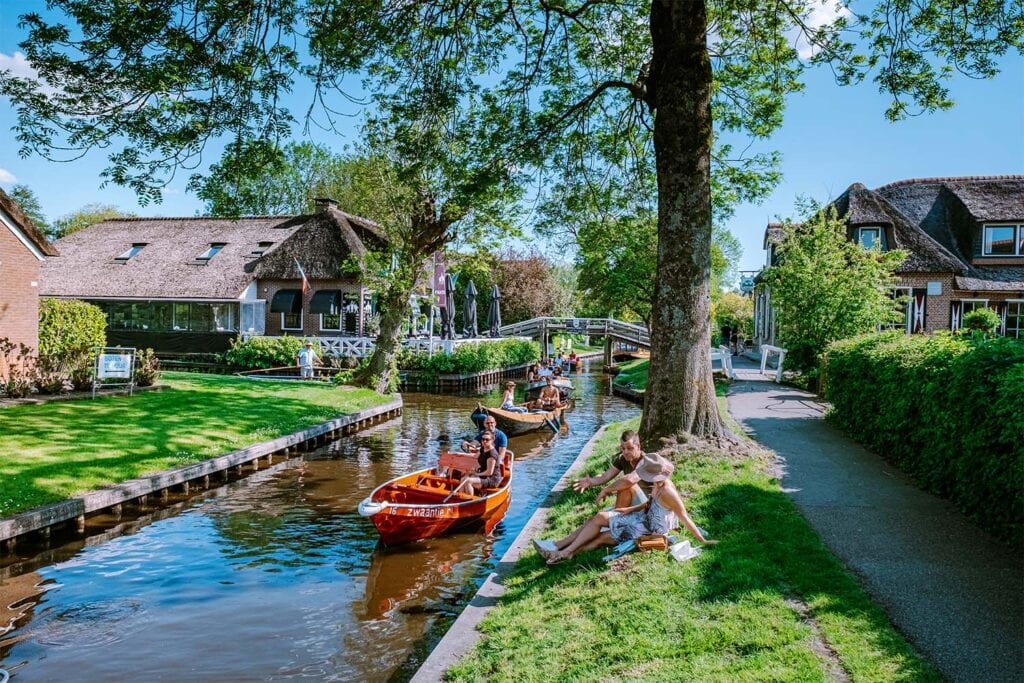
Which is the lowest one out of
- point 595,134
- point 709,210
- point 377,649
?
point 377,649

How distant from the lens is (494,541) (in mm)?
11062

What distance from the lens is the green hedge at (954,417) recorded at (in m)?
7.16

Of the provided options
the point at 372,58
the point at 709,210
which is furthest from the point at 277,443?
the point at 709,210

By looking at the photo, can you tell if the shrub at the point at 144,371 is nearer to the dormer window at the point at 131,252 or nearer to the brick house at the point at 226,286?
the brick house at the point at 226,286

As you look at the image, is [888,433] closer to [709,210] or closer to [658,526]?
[709,210]

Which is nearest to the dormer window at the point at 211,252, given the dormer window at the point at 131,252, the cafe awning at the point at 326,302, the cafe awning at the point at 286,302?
the dormer window at the point at 131,252

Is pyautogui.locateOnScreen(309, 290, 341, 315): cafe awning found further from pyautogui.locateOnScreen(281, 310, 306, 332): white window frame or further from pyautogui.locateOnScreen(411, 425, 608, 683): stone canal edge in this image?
pyautogui.locateOnScreen(411, 425, 608, 683): stone canal edge

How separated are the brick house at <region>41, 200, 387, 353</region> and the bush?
3.43 metres

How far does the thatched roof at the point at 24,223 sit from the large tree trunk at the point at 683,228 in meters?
17.8

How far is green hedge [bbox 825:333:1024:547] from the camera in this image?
7.16 meters

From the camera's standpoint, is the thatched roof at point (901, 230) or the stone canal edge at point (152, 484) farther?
the thatched roof at point (901, 230)

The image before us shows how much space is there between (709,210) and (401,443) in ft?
37.6

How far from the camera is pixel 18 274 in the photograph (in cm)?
→ 1984

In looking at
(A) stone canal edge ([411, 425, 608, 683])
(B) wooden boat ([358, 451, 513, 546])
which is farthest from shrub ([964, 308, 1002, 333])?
(A) stone canal edge ([411, 425, 608, 683])
